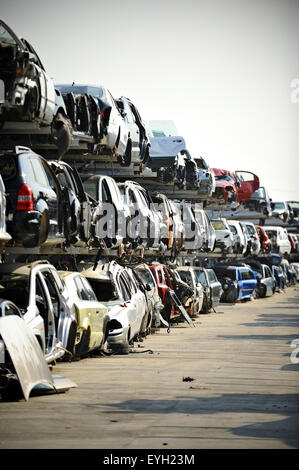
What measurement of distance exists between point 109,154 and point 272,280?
96.4 feet

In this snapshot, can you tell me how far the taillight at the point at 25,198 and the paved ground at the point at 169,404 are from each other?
236 cm

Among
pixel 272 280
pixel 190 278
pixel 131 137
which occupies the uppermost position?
pixel 131 137

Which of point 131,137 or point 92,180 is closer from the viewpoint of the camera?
point 92,180

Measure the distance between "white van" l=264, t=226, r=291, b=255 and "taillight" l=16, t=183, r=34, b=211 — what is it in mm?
47888

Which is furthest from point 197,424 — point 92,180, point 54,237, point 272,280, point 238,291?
point 272,280

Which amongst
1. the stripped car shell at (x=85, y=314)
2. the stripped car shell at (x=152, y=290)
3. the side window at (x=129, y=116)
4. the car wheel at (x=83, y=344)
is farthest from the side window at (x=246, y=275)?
the car wheel at (x=83, y=344)

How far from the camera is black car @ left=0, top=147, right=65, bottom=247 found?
17312 mm

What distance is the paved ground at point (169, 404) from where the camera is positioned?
10.3 meters

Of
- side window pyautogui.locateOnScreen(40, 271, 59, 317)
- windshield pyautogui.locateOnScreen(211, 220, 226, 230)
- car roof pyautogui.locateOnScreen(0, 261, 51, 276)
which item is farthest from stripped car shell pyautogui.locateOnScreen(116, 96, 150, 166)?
windshield pyautogui.locateOnScreen(211, 220, 226, 230)

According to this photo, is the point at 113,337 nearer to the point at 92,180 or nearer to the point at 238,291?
the point at 92,180

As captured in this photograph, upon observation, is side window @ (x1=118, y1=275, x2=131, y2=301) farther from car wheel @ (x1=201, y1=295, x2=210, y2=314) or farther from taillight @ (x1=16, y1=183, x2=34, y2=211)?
car wheel @ (x1=201, y1=295, x2=210, y2=314)

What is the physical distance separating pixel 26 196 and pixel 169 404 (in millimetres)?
5330

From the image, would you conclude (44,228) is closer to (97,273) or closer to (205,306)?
(97,273)
